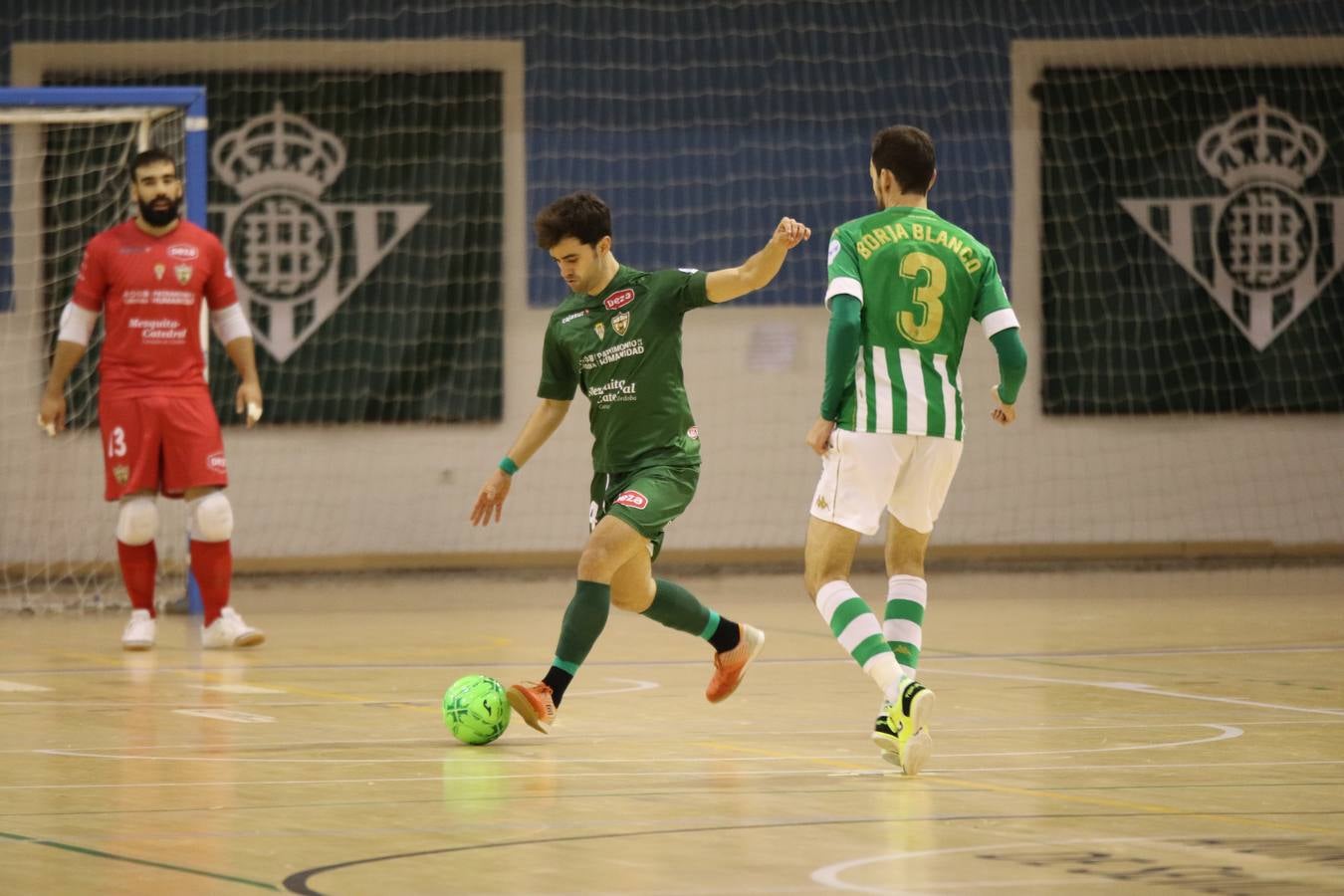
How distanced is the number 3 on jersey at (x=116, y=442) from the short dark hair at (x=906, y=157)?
488cm

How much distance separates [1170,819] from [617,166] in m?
11.2

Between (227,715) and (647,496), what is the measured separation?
Result: 5.60 ft

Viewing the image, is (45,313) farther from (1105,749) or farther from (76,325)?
(1105,749)

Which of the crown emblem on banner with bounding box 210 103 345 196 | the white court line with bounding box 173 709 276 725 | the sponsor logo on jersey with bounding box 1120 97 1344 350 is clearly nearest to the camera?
the white court line with bounding box 173 709 276 725

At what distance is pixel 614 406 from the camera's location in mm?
6594

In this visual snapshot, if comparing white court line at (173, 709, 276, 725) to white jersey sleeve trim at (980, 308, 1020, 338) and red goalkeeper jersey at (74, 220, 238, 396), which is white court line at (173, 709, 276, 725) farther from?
red goalkeeper jersey at (74, 220, 238, 396)

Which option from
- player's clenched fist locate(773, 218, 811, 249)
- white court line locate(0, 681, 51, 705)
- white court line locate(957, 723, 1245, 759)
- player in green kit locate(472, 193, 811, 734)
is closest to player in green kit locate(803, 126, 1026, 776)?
player's clenched fist locate(773, 218, 811, 249)

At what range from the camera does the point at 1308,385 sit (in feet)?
52.4

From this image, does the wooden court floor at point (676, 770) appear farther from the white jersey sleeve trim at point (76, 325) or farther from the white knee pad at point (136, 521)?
the white jersey sleeve trim at point (76, 325)

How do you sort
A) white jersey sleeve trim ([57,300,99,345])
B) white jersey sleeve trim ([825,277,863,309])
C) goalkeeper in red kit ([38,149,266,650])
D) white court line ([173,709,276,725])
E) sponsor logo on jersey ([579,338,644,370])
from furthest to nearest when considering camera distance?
white jersey sleeve trim ([57,300,99,345])
goalkeeper in red kit ([38,149,266,650])
white court line ([173,709,276,725])
sponsor logo on jersey ([579,338,644,370])
white jersey sleeve trim ([825,277,863,309])

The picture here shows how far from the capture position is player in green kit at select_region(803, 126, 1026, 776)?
231 inches

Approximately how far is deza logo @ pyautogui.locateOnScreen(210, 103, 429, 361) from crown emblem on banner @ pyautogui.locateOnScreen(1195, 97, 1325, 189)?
19.0ft

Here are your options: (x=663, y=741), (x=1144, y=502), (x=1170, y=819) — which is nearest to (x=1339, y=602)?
(x=1144, y=502)

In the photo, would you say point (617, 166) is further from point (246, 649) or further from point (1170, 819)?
point (1170, 819)
